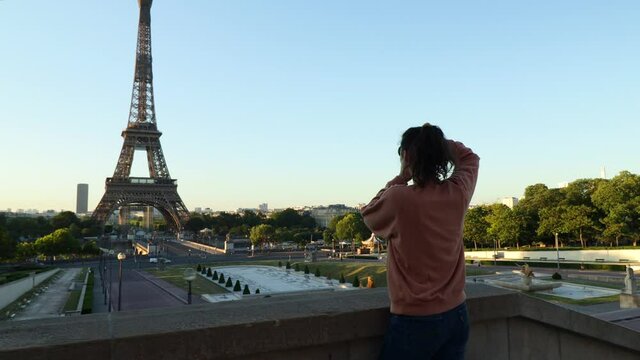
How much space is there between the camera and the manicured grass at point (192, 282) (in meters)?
32.7

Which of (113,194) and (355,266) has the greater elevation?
(113,194)

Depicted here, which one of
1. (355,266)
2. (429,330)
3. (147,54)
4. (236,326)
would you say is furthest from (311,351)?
(147,54)

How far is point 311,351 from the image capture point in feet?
10.00

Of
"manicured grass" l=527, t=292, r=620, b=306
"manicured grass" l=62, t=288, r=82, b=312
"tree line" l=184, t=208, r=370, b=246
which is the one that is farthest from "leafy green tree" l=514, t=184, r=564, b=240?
"manicured grass" l=62, t=288, r=82, b=312

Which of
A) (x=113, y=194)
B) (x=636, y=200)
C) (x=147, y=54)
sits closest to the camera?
(x=636, y=200)

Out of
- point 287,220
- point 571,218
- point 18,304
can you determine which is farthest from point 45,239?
point 287,220

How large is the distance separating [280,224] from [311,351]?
4413 inches

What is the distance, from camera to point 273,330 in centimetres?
283

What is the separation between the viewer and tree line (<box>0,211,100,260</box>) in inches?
1806

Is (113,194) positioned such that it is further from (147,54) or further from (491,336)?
(491,336)

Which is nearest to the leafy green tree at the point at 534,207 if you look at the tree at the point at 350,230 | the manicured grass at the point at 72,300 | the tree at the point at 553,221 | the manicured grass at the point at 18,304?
the tree at the point at 553,221

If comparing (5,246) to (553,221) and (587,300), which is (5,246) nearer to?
(587,300)

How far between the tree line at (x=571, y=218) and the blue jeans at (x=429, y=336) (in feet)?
159

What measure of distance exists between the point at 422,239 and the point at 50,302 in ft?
100
